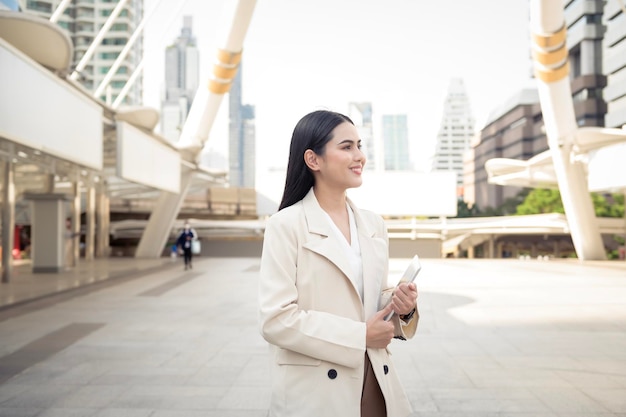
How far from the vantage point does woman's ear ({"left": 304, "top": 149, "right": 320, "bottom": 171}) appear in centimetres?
230

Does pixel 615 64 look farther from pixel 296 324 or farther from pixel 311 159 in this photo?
pixel 296 324

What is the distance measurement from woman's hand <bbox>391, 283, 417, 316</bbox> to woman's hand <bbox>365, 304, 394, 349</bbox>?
33 mm

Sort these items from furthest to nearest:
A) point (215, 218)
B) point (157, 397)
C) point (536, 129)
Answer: point (536, 129), point (215, 218), point (157, 397)

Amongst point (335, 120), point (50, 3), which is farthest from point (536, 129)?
point (335, 120)

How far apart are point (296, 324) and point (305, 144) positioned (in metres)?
0.64

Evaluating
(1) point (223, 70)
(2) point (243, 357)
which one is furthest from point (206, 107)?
(2) point (243, 357)

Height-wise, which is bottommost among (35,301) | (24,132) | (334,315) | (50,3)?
(35,301)

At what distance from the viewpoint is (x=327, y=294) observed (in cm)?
219

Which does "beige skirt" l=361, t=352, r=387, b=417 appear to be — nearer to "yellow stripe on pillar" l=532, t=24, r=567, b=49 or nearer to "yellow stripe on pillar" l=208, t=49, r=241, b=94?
"yellow stripe on pillar" l=532, t=24, r=567, b=49

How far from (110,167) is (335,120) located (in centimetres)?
2460

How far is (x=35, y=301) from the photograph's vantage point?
12664 mm

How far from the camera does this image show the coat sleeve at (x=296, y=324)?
209 centimetres

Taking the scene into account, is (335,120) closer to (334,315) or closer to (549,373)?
(334,315)

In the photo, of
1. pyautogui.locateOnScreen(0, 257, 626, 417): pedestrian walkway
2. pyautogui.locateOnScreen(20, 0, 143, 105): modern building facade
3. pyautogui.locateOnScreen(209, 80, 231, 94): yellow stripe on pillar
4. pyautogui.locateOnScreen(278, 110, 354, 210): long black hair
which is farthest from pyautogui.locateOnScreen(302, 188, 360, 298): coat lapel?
pyautogui.locateOnScreen(20, 0, 143, 105): modern building facade
